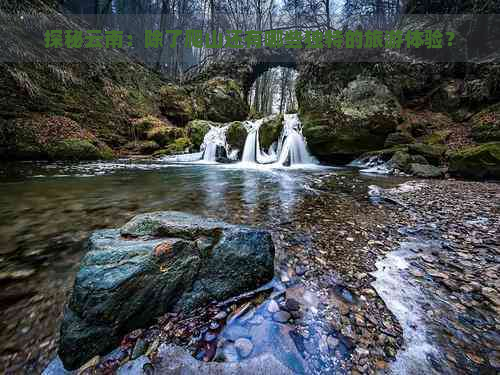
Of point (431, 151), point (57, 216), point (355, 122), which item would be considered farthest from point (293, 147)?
point (57, 216)

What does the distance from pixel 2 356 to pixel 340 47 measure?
16.4 metres

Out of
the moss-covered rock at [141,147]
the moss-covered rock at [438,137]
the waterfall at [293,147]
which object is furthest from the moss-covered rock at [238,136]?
the moss-covered rock at [438,137]

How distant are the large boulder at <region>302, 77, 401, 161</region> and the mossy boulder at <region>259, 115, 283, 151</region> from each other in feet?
6.00

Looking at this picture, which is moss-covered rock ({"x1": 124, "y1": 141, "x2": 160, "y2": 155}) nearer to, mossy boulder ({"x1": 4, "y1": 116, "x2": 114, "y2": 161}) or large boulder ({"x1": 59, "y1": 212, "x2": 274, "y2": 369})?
mossy boulder ({"x1": 4, "y1": 116, "x2": 114, "y2": 161})

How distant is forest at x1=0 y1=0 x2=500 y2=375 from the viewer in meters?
1.28

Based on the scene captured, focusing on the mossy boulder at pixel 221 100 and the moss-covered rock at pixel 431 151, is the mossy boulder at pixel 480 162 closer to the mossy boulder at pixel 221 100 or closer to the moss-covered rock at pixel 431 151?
the moss-covered rock at pixel 431 151

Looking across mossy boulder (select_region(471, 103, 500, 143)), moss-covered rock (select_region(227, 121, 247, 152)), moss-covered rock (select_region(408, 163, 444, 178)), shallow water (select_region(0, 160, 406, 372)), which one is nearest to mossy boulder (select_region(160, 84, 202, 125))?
moss-covered rock (select_region(227, 121, 247, 152))

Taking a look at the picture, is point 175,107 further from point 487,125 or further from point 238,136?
point 487,125

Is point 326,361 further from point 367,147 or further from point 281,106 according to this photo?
point 281,106

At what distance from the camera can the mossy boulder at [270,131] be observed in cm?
1282

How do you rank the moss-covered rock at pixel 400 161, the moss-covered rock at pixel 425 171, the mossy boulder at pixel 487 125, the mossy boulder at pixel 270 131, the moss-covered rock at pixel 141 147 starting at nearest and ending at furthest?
1. the moss-covered rock at pixel 425 171
2. the mossy boulder at pixel 487 125
3. the moss-covered rock at pixel 400 161
4. the mossy boulder at pixel 270 131
5. the moss-covered rock at pixel 141 147

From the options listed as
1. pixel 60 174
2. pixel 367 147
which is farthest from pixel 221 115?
pixel 60 174

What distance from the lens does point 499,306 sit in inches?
61.7

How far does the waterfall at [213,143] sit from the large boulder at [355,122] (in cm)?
562
